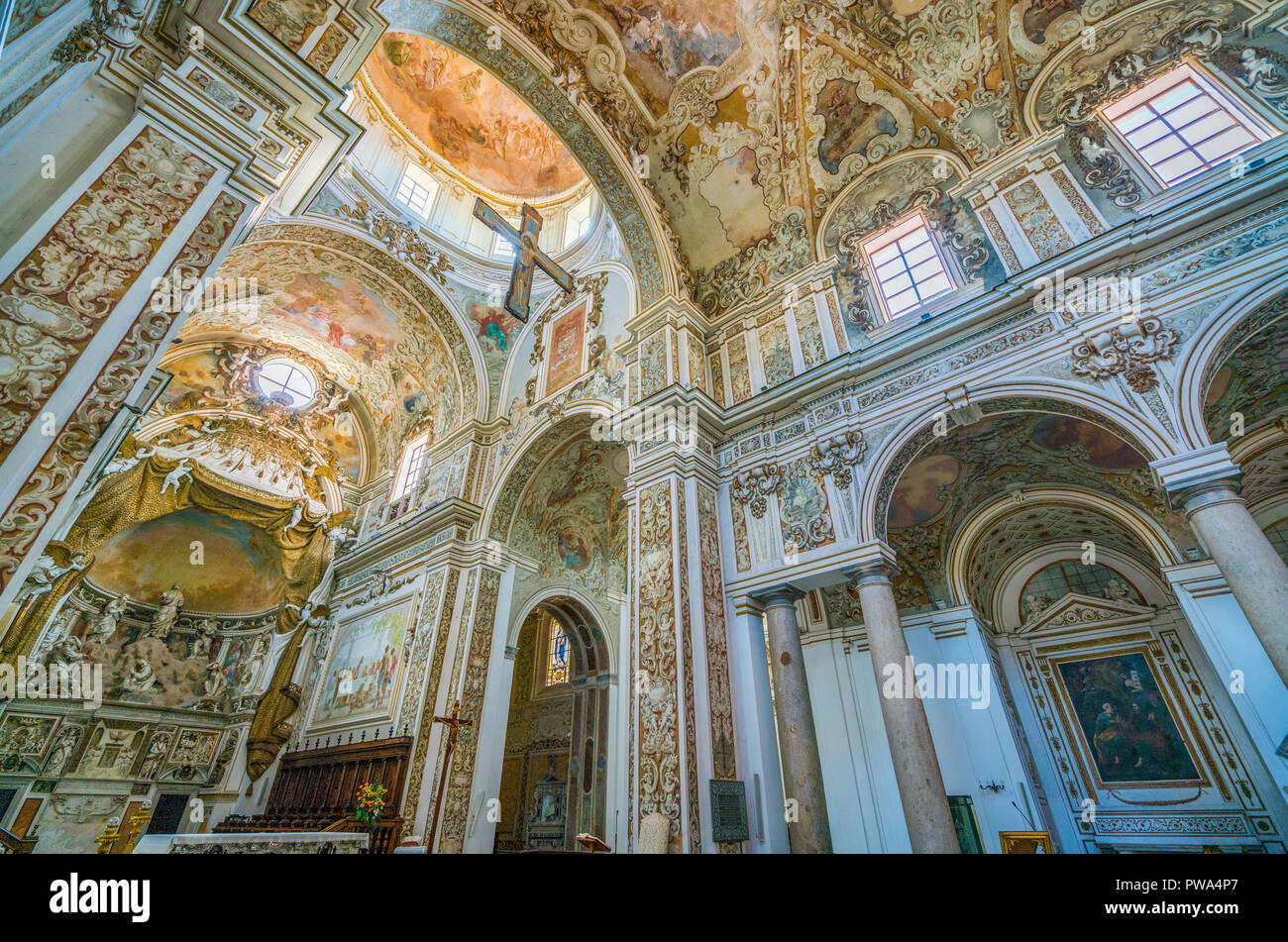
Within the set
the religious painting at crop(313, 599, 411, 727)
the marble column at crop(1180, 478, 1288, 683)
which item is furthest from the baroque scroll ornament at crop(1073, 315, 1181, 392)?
the religious painting at crop(313, 599, 411, 727)

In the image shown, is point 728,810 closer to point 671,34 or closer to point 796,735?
point 796,735

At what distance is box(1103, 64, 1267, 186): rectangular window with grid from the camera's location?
6672 mm

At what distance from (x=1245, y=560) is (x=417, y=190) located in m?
17.4

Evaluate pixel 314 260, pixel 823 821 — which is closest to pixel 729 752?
pixel 823 821

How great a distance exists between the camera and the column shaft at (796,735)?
20.7 feet

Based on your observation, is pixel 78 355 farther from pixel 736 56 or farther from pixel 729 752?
pixel 736 56

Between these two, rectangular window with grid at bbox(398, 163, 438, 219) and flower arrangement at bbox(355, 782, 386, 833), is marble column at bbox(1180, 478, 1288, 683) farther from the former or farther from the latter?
rectangular window with grid at bbox(398, 163, 438, 219)

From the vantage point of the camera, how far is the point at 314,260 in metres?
13.3

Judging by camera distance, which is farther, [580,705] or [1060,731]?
[580,705]

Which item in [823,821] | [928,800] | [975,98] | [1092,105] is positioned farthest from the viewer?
[975,98]

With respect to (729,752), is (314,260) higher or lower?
higher

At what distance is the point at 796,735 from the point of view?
22.3 feet
